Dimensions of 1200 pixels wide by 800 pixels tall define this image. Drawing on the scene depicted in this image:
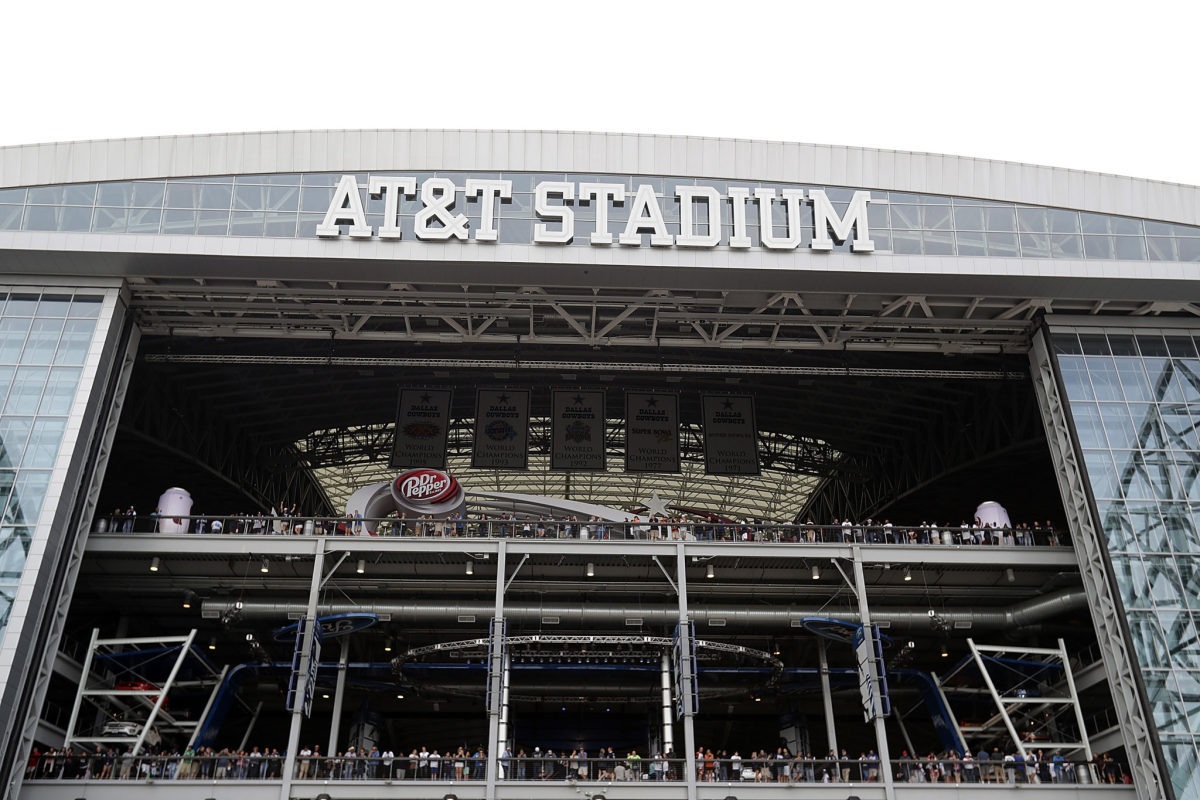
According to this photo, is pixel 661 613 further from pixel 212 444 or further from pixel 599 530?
pixel 212 444

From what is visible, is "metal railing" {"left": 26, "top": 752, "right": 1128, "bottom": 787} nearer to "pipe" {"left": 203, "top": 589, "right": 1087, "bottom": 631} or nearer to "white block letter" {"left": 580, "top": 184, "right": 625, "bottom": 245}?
"pipe" {"left": 203, "top": 589, "right": 1087, "bottom": 631}

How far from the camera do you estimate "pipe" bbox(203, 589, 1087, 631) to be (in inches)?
1575

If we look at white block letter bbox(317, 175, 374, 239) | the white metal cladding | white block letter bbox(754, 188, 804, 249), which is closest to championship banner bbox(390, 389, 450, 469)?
white block letter bbox(317, 175, 374, 239)

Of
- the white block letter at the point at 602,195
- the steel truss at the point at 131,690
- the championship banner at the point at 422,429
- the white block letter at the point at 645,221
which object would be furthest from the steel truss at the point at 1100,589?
the steel truss at the point at 131,690

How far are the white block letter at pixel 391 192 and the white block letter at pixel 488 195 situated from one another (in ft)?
7.00

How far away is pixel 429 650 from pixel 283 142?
19225 mm

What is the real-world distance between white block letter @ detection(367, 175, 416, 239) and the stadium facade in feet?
0.47

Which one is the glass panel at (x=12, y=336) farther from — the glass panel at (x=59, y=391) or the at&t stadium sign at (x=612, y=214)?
the at&t stadium sign at (x=612, y=214)

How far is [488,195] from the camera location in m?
37.9

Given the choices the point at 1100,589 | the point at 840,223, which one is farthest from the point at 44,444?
the point at 1100,589

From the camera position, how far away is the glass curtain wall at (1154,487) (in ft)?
108

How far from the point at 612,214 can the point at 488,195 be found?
4.47 meters

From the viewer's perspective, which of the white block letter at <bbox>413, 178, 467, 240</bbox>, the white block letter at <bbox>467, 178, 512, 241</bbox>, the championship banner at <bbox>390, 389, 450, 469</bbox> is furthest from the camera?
the championship banner at <bbox>390, 389, 450, 469</bbox>

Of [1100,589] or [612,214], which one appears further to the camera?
[612,214]
